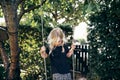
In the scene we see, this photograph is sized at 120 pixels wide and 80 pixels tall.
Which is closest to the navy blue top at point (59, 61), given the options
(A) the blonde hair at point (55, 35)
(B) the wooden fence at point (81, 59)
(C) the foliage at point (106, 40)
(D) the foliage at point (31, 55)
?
(A) the blonde hair at point (55, 35)

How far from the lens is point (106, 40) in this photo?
29.6ft

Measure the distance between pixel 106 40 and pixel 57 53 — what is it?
328 centimetres

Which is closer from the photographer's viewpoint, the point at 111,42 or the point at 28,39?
the point at 111,42

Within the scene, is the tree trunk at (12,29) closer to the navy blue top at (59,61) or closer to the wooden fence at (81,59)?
the navy blue top at (59,61)

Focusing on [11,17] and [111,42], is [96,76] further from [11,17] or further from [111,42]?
[11,17]

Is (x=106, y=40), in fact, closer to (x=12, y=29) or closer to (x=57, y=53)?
(x=12, y=29)

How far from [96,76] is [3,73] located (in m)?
2.78

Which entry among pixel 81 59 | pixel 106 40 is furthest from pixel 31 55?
pixel 106 40

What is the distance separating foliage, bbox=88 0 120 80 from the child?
3.07 metres

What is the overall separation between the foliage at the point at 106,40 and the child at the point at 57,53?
3073mm

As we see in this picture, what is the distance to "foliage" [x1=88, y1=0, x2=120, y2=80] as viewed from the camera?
8.86 meters

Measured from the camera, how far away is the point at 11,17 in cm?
796

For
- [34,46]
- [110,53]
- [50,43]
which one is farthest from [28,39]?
[50,43]

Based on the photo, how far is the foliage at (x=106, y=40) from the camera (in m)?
8.86
